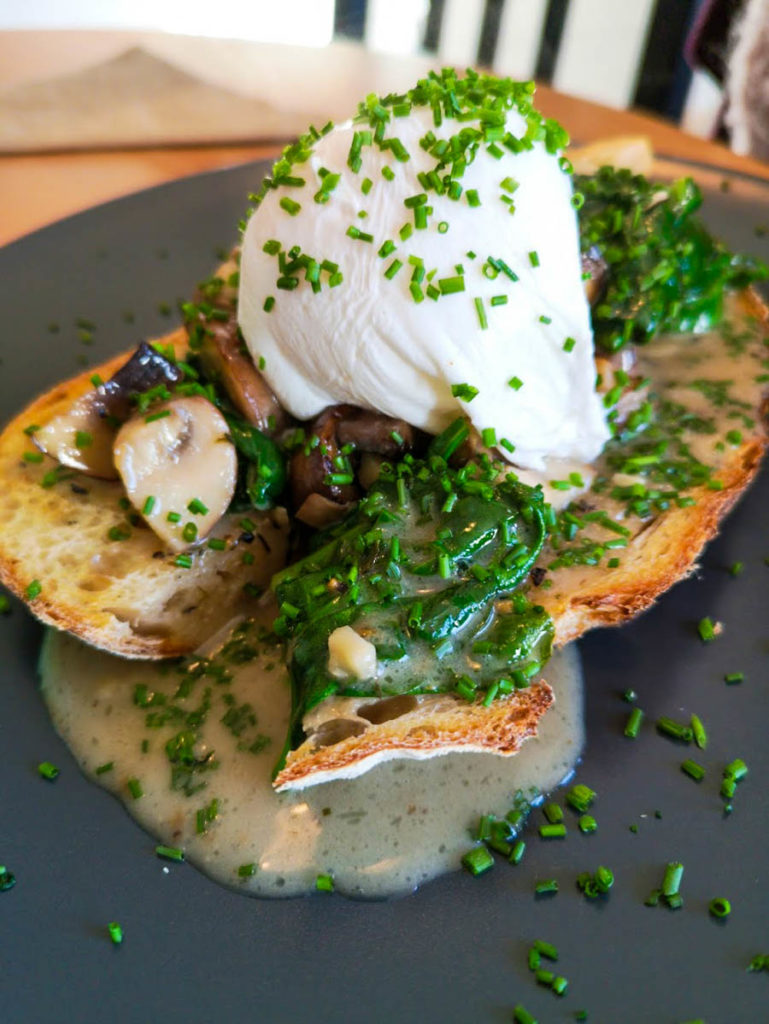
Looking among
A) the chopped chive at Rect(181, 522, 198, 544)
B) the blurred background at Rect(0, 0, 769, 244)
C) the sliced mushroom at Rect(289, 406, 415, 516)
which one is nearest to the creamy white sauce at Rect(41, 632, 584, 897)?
the chopped chive at Rect(181, 522, 198, 544)

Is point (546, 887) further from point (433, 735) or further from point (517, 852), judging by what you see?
point (433, 735)

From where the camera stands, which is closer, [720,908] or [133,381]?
[720,908]

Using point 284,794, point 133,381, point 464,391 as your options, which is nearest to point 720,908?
point 284,794

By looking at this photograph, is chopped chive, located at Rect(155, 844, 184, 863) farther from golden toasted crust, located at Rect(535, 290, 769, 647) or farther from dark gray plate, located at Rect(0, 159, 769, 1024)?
golden toasted crust, located at Rect(535, 290, 769, 647)

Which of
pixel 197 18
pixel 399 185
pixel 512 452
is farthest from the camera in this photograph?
pixel 197 18

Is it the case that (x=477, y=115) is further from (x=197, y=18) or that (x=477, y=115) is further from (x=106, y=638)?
(x=197, y=18)

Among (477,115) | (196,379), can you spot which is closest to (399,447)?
(196,379)

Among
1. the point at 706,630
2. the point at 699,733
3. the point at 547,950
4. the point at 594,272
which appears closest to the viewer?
the point at 547,950

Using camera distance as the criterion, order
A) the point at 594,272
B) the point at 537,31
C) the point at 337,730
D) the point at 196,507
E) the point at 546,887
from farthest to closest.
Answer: the point at 537,31 → the point at 594,272 → the point at 196,507 → the point at 337,730 → the point at 546,887
